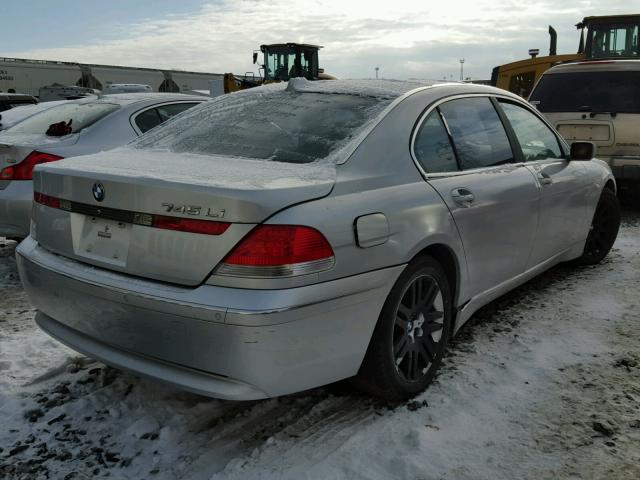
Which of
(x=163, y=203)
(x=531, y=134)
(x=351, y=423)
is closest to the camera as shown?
(x=163, y=203)

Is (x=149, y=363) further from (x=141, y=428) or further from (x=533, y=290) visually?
(x=533, y=290)

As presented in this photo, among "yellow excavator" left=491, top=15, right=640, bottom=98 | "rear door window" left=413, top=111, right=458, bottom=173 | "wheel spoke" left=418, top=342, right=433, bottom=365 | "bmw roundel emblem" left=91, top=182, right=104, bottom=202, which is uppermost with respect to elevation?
"yellow excavator" left=491, top=15, right=640, bottom=98

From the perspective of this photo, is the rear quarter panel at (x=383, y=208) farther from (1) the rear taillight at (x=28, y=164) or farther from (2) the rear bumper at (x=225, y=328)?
(1) the rear taillight at (x=28, y=164)

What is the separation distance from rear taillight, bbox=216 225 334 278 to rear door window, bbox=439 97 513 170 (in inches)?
56.1

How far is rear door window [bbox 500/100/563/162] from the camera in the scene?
4156mm

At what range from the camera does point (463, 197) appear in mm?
3264

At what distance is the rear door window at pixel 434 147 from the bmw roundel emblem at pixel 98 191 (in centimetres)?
147

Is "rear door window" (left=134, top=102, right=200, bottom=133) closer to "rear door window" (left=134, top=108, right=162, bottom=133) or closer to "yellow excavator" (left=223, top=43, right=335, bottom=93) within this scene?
"rear door window" (left=134, top=108, right=162, bottom=133)

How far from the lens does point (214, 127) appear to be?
3324mm

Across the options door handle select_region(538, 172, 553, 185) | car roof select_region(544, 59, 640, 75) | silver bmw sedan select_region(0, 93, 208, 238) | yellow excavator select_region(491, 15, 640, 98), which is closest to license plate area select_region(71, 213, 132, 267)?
silver bmw sedan select_region(0, 93, 208, 238)

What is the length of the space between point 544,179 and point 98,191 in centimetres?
285

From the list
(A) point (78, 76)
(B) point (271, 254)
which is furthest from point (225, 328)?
(A) point (78, 76)

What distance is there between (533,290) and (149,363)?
331cm

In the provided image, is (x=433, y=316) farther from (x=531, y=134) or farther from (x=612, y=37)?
(x=612, y=37)
